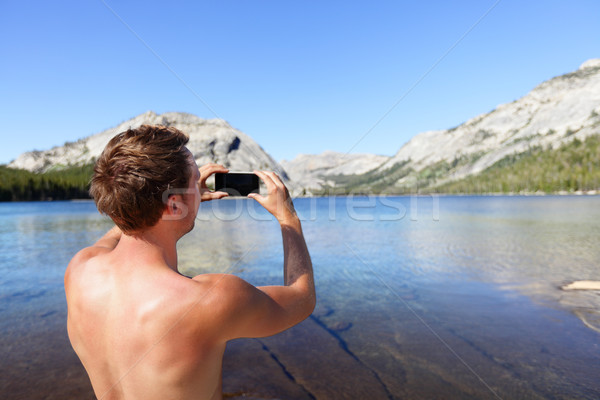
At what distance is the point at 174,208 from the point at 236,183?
927 millimetres

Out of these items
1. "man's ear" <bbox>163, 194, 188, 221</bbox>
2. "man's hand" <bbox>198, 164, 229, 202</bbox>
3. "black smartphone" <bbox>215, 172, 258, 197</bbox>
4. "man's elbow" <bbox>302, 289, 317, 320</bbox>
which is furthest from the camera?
"black smartphone" <bbox>215, 172, 258, 197</bbox>

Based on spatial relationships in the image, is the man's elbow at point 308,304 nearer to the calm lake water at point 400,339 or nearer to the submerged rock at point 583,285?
the calm lake water at point 400,339

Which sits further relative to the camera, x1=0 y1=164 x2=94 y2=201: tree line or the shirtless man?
x1=0 y1=164 x2=94 y2=201: tree line

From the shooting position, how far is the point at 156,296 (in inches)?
70.9

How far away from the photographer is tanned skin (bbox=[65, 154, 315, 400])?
1.78 metres

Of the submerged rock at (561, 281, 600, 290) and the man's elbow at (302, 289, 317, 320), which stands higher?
the man's elbow at (302, 289, 317, 320)

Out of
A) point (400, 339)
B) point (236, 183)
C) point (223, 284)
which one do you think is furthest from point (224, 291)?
point (400, 339)

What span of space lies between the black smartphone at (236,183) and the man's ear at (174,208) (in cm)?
77

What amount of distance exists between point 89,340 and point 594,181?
20693 centimetres

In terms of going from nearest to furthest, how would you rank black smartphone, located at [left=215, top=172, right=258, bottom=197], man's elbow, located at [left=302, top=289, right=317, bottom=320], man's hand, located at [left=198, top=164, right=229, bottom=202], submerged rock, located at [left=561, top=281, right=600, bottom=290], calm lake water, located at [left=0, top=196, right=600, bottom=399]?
man's elbow, located at [left=302, top=289, right=317, bottom=320]
man's hand, located at [left=198, top=164, right=229, bottom=202]
black smartphone, located at [left=215, top=172, right=258, bottom=197]
calm lake water, located at [left=0, top=196, right=600, bottom=399]
submerged rock, located at [left=561, top=281, right=600, bottom=290]

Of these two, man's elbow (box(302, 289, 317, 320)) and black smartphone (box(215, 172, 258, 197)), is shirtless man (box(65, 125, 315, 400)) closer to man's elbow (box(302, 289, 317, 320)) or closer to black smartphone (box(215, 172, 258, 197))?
man's elbow (box(302, 289, 317, 320))

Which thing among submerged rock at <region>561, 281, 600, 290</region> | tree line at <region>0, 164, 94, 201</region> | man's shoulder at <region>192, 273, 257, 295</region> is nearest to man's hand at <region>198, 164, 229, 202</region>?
man's shoulder at <region>192, 273, 257, 295</region>

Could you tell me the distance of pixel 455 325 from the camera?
7.60m

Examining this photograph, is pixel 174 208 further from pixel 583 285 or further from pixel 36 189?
pixel 36 189
